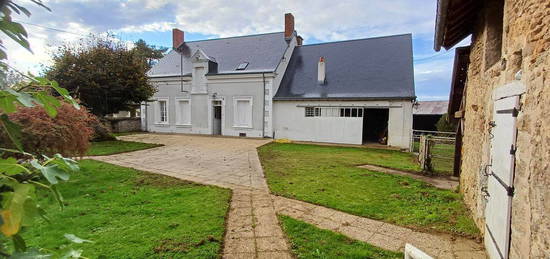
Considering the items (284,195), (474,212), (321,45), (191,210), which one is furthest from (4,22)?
(321,45)

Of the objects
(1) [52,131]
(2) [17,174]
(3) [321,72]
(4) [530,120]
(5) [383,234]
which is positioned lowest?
(5) [383,234]

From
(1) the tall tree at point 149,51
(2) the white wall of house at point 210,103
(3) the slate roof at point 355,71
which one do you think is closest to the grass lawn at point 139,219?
(2) the white wall of house at point 210,103

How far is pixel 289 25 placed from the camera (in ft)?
56.7

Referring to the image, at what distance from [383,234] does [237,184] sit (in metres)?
3.22

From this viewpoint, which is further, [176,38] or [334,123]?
[176,38]

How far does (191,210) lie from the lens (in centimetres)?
405

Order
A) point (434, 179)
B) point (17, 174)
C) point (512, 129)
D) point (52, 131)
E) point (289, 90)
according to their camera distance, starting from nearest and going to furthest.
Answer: point (17, 174) < point (512, 129) < point (52, 131) < point (434, 179) < point (289, 90)

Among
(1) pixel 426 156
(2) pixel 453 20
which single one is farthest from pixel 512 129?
(1) pixel 426 156

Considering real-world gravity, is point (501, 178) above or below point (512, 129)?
below

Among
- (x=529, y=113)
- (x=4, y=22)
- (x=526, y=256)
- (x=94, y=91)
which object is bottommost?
(x=526, y=256)

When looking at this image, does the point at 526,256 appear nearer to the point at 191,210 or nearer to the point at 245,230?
the point at 245,230

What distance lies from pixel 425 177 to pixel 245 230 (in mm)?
5243

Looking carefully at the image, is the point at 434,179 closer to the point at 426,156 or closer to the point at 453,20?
the point at 426,156

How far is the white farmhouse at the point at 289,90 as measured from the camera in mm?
13977
